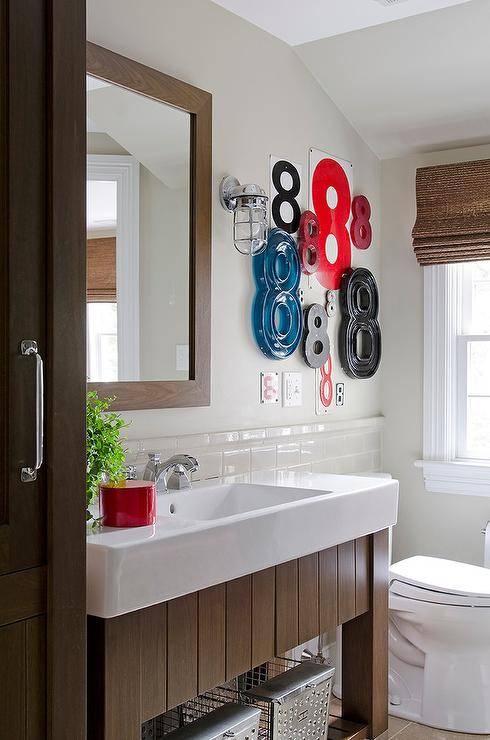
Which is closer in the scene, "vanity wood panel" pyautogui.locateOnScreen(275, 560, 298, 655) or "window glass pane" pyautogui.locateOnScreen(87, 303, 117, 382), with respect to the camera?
"vanity wood panel" pyautogui.locateOnScreen(275, 560, 298, 655)

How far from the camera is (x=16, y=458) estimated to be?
140 cm

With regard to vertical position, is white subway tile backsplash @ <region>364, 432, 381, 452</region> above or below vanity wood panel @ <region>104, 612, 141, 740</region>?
above

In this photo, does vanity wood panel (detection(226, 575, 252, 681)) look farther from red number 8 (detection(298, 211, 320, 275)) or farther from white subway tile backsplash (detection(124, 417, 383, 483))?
red number 8 (detection(298, 211, 320, 275))

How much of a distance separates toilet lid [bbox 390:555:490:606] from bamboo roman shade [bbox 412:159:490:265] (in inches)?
49.0

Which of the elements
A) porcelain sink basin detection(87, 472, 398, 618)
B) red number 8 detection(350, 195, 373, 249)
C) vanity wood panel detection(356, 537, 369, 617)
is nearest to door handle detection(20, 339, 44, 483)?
porcelain sink basin detection(87, 472, 398, 618)

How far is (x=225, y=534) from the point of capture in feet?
6.28

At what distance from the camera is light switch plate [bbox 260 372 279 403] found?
300cm

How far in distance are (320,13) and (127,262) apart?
3.78ft

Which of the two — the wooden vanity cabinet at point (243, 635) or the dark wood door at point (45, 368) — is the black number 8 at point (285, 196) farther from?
the dark wood door at point (45, 368)

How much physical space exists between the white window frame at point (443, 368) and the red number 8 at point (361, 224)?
29 centimetres

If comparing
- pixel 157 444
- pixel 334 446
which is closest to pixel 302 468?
pixel 334 446

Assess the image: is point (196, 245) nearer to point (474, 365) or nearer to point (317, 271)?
point (317, 271)

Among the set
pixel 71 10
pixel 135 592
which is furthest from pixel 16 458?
pixel 71 10

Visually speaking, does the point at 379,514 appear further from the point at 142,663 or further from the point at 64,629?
the point at 64,629
